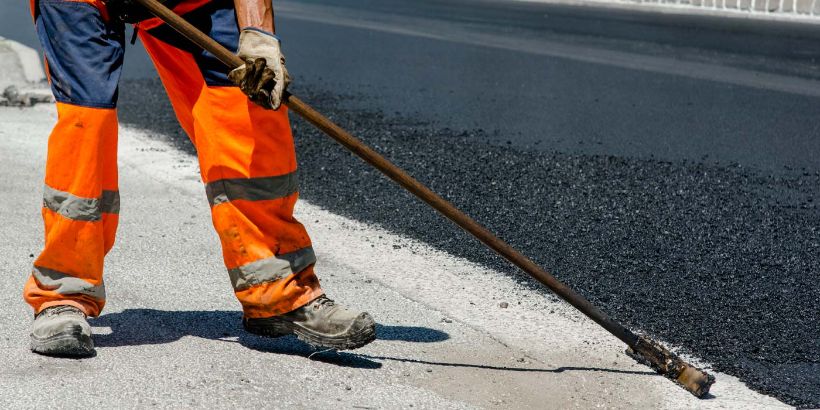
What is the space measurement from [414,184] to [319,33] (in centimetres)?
972

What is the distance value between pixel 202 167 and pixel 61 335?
604mm

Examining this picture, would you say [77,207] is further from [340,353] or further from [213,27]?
[340,353]

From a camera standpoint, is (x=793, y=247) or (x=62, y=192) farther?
(x=793, y=247)

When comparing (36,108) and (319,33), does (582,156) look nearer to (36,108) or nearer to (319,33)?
(36,108)

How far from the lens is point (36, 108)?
746 cm

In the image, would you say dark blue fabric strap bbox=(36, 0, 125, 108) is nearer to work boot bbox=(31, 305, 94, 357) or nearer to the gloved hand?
the gloved hand

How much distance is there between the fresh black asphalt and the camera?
13.4 ft

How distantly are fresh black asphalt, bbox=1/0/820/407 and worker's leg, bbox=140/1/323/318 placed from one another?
3.67 ft

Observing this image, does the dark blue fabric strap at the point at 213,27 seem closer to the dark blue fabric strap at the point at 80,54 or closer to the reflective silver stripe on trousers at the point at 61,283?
the dark blue fabric strap at the point at 80,54

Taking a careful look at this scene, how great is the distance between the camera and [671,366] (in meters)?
3.38

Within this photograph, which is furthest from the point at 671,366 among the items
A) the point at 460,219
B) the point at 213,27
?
→ the point at 213,27

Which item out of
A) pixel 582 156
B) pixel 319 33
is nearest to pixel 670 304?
pixel 582 156

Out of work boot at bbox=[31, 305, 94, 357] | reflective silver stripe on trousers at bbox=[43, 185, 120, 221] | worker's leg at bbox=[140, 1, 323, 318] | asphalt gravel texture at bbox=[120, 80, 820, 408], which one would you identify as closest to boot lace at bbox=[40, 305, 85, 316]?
work boot at bbox=[31, 305, 94, 357]

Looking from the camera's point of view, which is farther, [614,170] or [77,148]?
[614,170]
